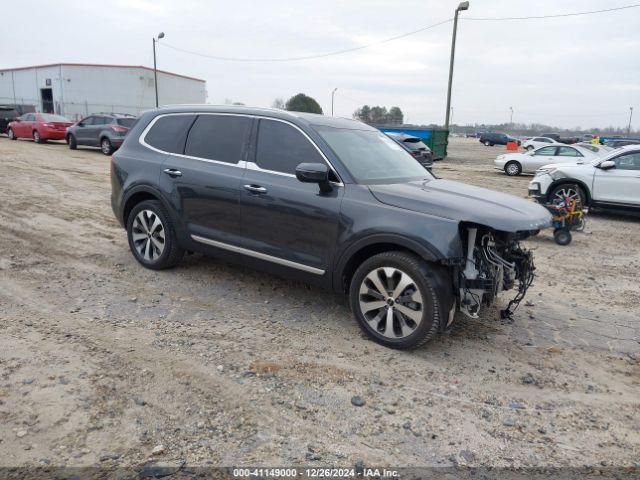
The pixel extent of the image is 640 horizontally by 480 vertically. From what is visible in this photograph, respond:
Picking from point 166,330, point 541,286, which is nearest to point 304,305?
point 166,330

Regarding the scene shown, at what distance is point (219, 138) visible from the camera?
5.20 metres

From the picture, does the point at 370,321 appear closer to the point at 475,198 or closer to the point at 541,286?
the point at 475,198

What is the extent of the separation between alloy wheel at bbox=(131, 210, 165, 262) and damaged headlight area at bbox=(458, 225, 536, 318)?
3272mm

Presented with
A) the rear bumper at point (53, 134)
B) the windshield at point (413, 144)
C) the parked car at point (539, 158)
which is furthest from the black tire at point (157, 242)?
the rear bumper at point (53, 134)

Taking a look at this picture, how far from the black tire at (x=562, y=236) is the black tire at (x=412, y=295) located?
16.9ft

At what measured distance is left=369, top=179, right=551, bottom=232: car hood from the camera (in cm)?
385

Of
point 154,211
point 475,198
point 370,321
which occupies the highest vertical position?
point 475,198

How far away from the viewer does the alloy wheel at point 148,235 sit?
5629 mm

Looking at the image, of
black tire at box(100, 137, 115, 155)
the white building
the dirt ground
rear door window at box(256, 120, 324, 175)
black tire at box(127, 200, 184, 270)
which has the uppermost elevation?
the white building

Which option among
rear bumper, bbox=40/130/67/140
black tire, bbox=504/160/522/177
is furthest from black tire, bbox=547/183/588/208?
rear bumper, bbox=40/130/67/140

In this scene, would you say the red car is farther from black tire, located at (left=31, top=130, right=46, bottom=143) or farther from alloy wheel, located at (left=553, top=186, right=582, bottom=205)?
alloy wheel, located at (left=553, top=186, right=582, bottom=205)

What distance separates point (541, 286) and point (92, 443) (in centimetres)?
505

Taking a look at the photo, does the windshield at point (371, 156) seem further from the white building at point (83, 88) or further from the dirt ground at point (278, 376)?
the white building at point (83, 88)

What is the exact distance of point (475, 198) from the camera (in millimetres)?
4355
